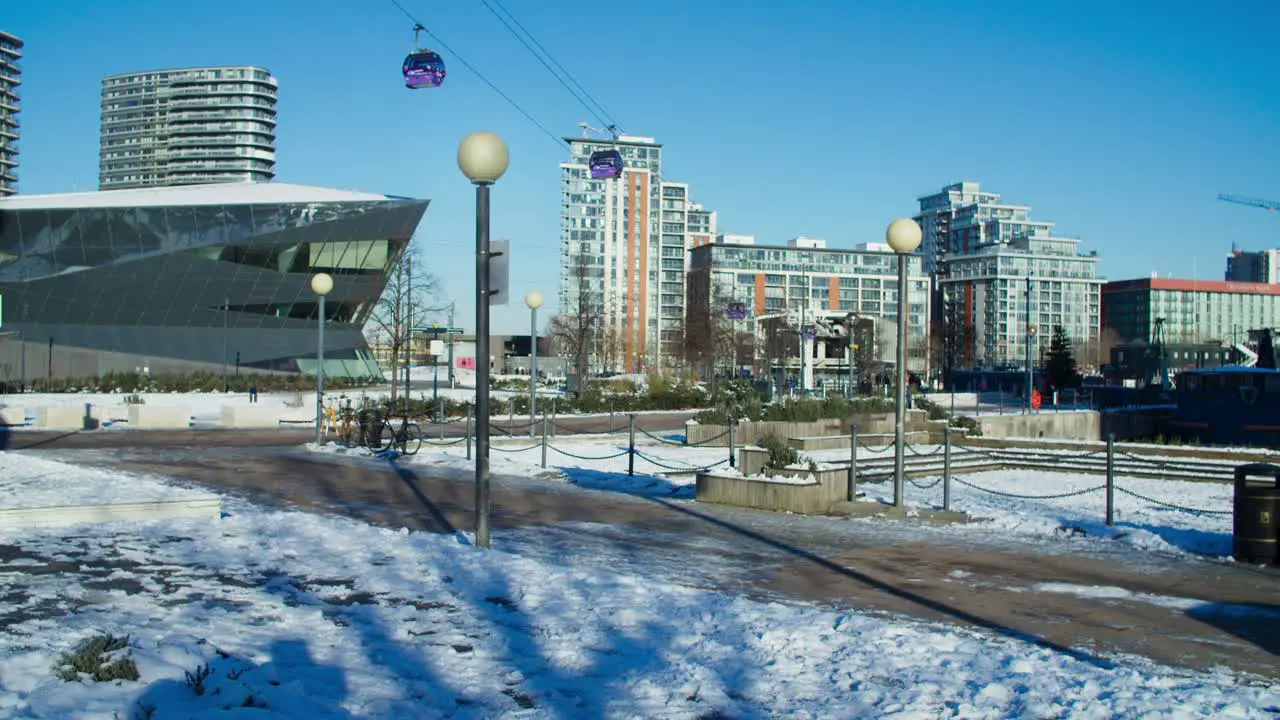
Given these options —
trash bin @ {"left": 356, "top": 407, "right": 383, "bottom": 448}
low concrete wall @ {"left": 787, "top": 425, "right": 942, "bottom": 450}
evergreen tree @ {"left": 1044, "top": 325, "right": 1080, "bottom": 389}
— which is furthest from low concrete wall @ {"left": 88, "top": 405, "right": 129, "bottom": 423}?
evergreen tree @ {"left": 1044, "top": 325, "right": 1080, "bottom": 389}

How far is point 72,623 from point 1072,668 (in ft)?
21.8

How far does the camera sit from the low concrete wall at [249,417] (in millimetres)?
34594

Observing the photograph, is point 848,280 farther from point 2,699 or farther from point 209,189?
point 2,699

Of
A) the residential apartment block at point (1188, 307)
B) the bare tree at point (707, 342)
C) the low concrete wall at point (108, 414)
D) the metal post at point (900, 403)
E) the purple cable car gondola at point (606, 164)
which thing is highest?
the residential apartment block at point (1188, 307)

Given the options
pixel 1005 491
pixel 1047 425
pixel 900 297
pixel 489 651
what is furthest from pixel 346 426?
pixel 1047 425

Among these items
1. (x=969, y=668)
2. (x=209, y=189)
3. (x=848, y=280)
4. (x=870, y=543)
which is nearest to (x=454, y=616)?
(x=969, y=668)

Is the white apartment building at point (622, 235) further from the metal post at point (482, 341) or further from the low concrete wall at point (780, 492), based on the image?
the metal post at point (482, 341)

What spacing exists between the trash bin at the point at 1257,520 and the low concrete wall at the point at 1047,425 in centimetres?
2348

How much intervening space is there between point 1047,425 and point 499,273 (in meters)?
35.2

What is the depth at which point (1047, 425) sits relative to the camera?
1615 inches

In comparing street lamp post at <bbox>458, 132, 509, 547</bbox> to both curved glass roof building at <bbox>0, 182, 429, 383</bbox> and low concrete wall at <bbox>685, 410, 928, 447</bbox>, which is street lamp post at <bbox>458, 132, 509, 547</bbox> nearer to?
low concrete wall at <bbox>685, 410, 928, 447</bbox>

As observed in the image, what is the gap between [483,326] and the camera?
1017 centimetres

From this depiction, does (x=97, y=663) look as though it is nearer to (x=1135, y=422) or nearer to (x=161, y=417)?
(x=161, y=417)

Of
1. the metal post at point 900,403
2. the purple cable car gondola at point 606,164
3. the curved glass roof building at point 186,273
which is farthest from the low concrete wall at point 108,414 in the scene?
the metal post at point 900,403
